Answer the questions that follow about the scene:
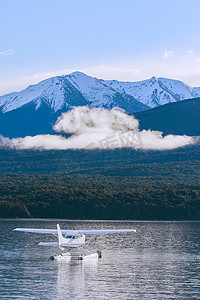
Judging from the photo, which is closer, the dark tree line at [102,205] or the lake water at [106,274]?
the lake water at [106,274]

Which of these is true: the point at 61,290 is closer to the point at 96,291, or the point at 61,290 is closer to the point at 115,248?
the point at 96,291

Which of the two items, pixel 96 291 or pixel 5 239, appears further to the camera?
pixel 5 239

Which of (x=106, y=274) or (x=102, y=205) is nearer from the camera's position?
(x=106, y=274)

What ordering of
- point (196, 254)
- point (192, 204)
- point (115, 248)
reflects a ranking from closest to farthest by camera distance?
point (196, 254)
point (115, 248)
point (192, 204)

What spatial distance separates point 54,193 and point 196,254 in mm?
102708

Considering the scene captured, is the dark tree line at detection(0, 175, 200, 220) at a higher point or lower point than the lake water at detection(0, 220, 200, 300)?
higher

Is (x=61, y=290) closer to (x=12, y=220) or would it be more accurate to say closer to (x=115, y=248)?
(x=115, y=248)

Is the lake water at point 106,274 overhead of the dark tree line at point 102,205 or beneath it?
beneath

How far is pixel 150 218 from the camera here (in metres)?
176

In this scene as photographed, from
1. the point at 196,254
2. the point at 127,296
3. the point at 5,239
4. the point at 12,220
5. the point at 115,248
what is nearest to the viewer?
the point at 127,296

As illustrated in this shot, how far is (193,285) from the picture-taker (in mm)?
58562

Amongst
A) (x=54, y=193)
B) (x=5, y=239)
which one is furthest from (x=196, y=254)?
(x=54, y=193)

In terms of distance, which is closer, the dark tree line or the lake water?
the lake water

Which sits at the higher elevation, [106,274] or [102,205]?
[102,205]
